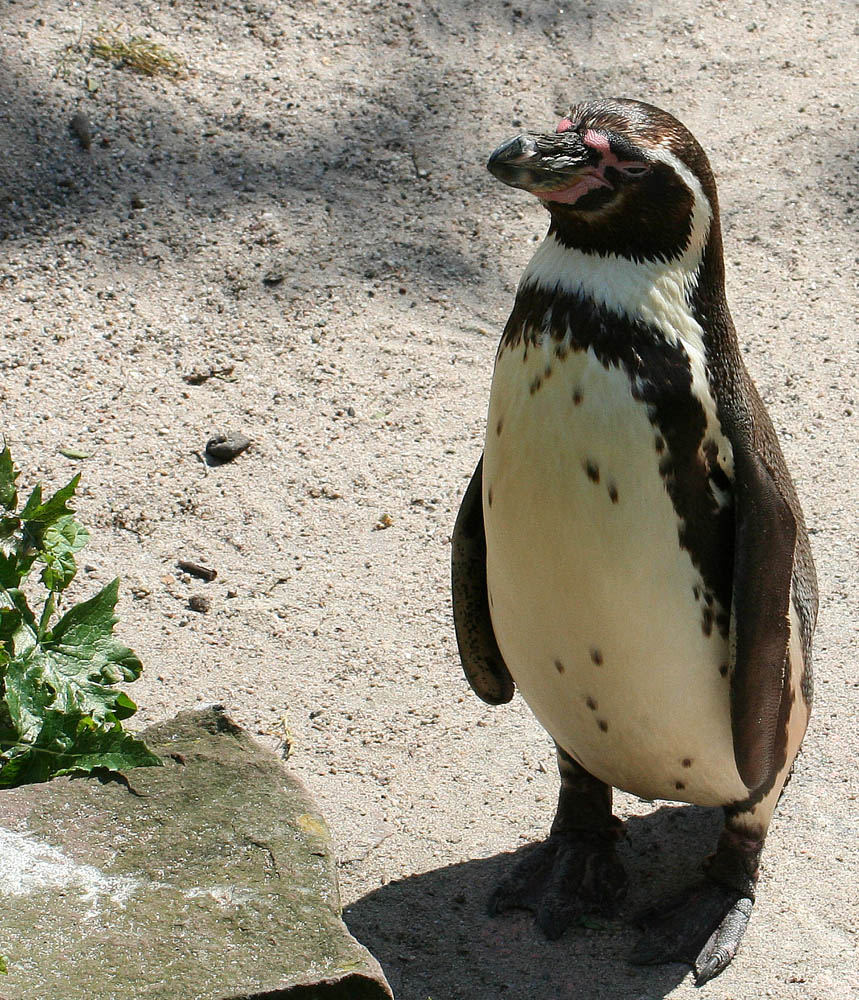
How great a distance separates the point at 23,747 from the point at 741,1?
17.0 ft

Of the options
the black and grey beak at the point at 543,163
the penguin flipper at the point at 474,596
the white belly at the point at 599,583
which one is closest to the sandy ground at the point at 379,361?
the penguin flipper at the point at 474,596

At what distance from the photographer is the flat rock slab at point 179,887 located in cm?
226

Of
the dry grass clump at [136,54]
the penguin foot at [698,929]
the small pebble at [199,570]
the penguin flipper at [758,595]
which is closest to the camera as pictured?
A: the penguin flipper at [758,595]

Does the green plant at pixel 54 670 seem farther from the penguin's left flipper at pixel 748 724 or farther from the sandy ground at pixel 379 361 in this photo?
the penguin's left flipper at pixel 748 724

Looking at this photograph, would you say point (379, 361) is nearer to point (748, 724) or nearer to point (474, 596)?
point (474, 596)

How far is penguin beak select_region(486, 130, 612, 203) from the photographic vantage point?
7.55 ft

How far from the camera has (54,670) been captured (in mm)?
2719

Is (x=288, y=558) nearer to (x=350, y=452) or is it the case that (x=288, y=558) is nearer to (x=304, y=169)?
(x=350, y=452)

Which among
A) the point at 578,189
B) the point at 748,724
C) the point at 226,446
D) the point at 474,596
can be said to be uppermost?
the point at 578,189

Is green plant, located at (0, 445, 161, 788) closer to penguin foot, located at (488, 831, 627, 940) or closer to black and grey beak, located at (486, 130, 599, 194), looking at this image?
penguin foot, located at (488, 831, 627, 940)

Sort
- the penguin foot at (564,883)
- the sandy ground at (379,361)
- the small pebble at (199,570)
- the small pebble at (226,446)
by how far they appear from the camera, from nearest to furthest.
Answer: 1. the penguin foot at (564,883)
2. the sandy ground at (379,361)
3. the small pebble at (199,570)
4. the small pebble at (226,446)

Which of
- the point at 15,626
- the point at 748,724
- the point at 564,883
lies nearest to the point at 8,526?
the point at 15,626

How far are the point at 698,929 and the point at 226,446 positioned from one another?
84.5 inches

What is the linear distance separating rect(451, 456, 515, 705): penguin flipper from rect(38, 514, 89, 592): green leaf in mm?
793
